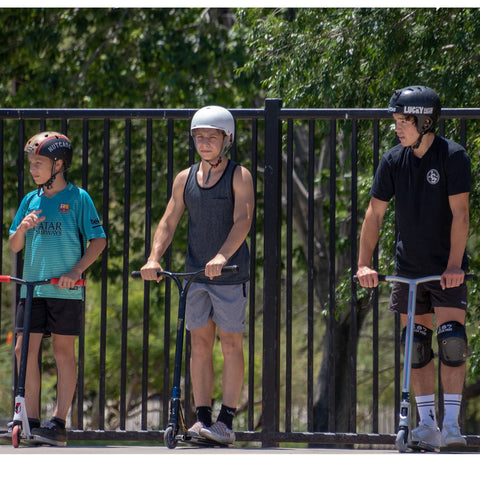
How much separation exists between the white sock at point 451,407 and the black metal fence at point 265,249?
0.47m

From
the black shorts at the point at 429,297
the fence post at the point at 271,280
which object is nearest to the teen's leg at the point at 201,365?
the fence post at the point at 271,280

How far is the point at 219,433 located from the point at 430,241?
5.03ft

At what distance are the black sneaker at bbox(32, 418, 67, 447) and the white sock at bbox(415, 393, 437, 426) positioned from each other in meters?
2.00

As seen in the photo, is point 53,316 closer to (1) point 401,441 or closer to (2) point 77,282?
(2) point 77,282

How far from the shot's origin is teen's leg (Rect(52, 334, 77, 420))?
502cm

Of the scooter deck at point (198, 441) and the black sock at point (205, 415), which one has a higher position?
the black sock at point (205, 415)

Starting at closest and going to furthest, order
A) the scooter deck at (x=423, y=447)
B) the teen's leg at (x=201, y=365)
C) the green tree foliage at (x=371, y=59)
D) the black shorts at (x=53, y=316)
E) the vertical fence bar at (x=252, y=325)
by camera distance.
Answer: the scooter deck at (x=423, y=447), the teen's leg at (x=201, y=365), the black shorts at (x=53, y=316), the vertical fence bar at (x=252, y=325), the green tree foliage at (x=371, y=59)

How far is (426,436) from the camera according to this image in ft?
14.9

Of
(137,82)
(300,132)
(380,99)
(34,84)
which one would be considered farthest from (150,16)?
(380,99)

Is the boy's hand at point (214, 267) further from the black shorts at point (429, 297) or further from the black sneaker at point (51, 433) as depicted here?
the black sneaker at point (51, 433)

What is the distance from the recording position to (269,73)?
9.27m

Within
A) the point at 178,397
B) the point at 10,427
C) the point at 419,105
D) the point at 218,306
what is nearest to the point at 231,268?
the point at 218,306

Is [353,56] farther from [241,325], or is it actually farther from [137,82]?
[137,82]

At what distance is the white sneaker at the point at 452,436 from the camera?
449 cm
